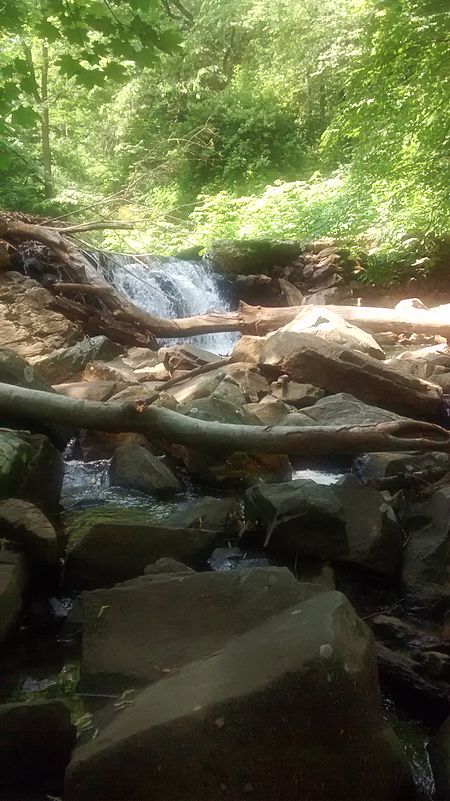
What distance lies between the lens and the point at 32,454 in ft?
12.6

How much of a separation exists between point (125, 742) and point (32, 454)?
7.88 ft

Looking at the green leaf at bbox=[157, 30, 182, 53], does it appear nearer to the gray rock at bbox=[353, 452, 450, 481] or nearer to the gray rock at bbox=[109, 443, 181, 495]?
the gray rock at bbox=[109, 443, 181, 495]

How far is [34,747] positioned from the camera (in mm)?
1929

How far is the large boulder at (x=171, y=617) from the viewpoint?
2.22 metres

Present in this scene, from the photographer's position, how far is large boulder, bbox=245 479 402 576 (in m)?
3.24

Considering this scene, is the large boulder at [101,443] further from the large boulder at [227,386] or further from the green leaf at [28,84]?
the green leaf at [28,84]

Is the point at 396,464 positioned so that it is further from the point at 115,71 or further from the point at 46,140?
the point at 46,140

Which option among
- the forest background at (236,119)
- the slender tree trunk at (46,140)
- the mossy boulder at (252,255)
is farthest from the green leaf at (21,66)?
the slender tree trunk at (46,140)

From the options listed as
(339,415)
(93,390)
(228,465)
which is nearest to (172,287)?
(93,390)

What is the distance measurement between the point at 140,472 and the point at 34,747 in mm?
2511

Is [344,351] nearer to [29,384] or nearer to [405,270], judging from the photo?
[29,384]

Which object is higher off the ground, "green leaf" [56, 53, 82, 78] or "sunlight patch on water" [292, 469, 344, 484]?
"green leaf" [56, 53, 82, 78]

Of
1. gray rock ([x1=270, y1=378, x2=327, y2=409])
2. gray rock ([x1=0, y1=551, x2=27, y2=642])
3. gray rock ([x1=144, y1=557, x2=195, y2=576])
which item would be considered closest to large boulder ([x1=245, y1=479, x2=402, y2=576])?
gray rock ([x1=144, y1=557, x2=195, y2=576])

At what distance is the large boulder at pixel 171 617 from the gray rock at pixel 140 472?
177 centimetres
